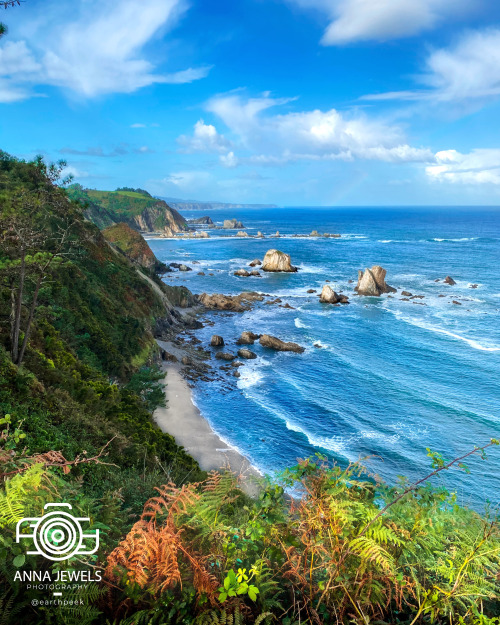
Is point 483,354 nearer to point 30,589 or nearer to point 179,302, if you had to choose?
point 179,302

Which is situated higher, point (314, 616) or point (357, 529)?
point (357, 529)

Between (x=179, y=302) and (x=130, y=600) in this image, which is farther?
(x=179, y=302)

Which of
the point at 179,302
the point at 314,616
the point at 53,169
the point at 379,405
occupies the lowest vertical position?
the point at 379,405

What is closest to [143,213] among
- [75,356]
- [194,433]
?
[194,433]

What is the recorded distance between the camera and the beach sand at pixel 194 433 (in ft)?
78.5

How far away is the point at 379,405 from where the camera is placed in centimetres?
3177

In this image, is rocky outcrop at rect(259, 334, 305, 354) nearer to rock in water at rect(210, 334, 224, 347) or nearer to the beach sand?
rock in water at rect(210, 334, 224, 347)

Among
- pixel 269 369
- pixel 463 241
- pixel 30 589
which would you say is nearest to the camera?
pixel 30 589

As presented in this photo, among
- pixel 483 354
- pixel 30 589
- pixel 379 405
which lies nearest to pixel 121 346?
pixel 379 405

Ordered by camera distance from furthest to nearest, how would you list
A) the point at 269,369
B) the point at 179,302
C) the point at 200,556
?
the point at 179,302, the point at 269,369, the point at 200,556

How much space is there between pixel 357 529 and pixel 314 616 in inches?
33.6

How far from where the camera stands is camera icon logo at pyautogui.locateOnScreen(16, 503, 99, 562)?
3.59 metres

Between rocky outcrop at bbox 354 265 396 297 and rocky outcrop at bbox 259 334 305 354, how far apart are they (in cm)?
2954

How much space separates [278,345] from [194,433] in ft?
62.5
